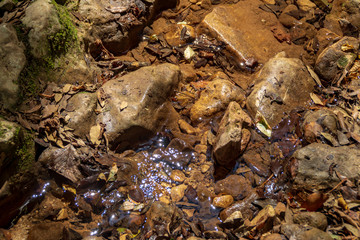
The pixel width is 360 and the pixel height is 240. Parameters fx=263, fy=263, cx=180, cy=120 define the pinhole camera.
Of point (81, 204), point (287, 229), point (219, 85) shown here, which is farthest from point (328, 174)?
point (81, 204)

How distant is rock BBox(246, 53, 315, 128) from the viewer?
4168mm

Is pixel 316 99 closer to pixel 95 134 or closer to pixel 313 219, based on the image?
pixel 313 219

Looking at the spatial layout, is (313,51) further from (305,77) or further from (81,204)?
(81,204)

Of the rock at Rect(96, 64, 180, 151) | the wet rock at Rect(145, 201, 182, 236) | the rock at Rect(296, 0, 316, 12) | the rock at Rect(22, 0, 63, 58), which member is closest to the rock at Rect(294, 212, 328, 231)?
the wet rock at Rect(145, 201, 182, 236)

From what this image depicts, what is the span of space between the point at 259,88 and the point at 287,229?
85.2 inches

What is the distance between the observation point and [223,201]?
3465mm

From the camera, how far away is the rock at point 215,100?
4.22 metres

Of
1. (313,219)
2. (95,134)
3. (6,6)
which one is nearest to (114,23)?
(6,6)

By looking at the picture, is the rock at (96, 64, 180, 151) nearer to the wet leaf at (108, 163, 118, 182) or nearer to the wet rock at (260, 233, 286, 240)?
the wet leaf at (108, 163, 118, 182)

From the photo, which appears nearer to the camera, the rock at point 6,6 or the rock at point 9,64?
the rock at point 9,64

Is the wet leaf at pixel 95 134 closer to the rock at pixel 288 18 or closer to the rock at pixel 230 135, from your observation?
the rock at pixel 230 135

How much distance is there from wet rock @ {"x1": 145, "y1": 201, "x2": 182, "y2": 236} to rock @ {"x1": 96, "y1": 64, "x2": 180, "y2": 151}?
3.55 ft

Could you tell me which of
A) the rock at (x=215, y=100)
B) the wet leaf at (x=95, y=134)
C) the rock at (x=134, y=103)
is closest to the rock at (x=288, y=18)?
the rock at (x=215, y=100)

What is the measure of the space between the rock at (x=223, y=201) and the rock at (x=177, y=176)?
557mm
